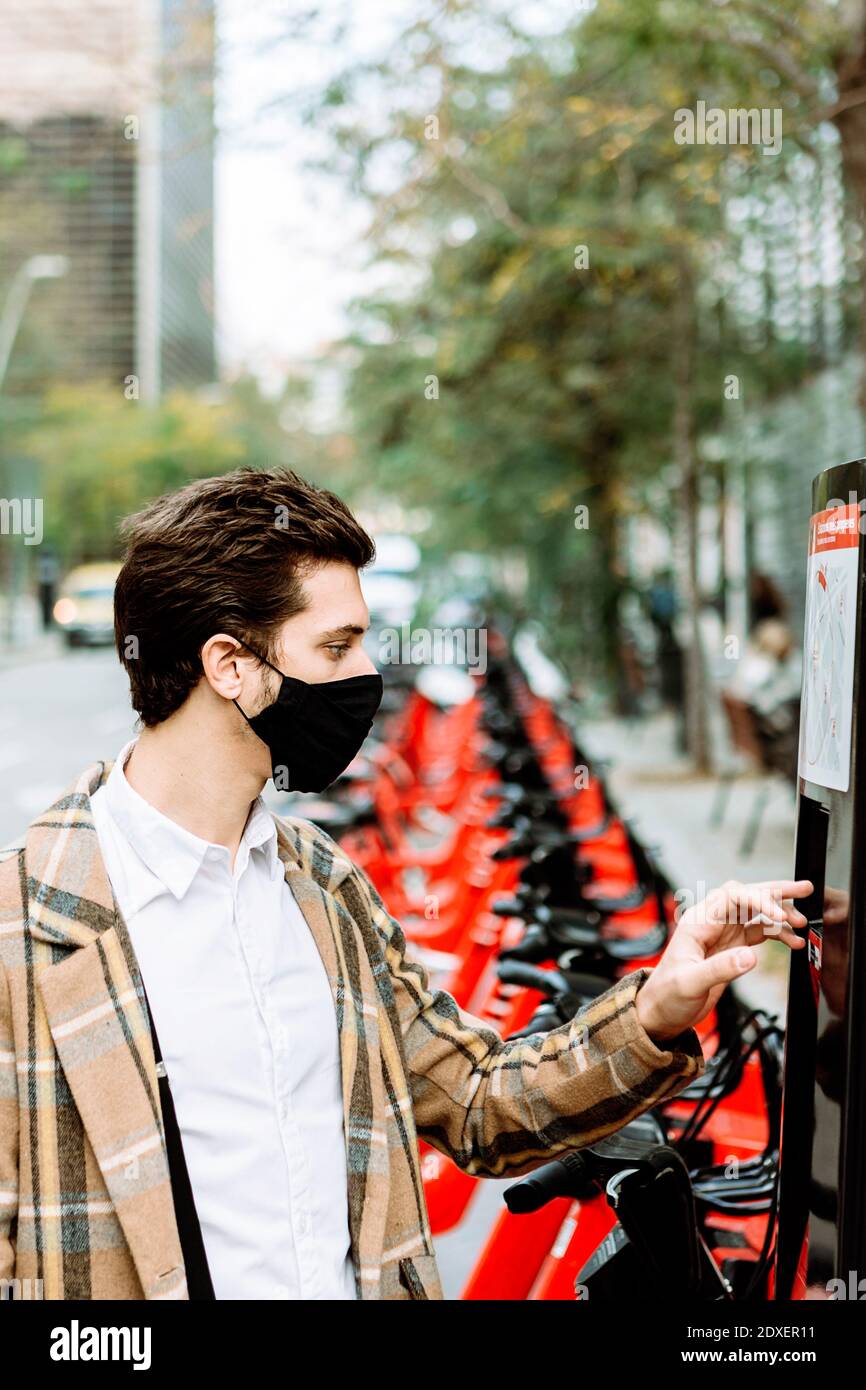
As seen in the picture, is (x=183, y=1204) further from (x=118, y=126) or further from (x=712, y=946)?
(x=118, y=126)

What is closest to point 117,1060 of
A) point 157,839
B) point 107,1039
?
point 107,1039

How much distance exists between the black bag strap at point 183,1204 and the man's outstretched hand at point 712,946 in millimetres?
553

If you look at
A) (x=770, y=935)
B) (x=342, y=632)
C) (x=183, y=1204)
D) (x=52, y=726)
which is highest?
(x=342, y=632)

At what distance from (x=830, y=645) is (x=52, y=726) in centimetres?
1663

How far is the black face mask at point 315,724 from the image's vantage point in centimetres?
177

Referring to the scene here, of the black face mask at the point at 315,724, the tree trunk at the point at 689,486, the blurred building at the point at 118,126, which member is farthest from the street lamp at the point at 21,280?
the black face mask at the point at 315,724

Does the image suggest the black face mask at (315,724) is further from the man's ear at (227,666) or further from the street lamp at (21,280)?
the street lamp at (21,280)

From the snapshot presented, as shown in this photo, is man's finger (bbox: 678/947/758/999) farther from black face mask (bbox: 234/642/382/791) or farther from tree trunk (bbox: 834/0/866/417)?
tree trunk (bbox: 834/0/866/417)

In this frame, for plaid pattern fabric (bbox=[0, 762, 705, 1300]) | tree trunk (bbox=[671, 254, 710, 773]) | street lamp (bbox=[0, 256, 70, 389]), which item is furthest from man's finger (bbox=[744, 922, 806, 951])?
street lamp (bbox=[0, 256, 70, 389])

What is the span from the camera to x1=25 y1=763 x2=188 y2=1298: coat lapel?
1.48 m

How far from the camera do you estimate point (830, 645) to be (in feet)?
4.95

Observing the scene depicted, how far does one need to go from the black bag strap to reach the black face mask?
39 cm

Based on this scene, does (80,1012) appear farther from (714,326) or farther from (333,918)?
(714,326)
